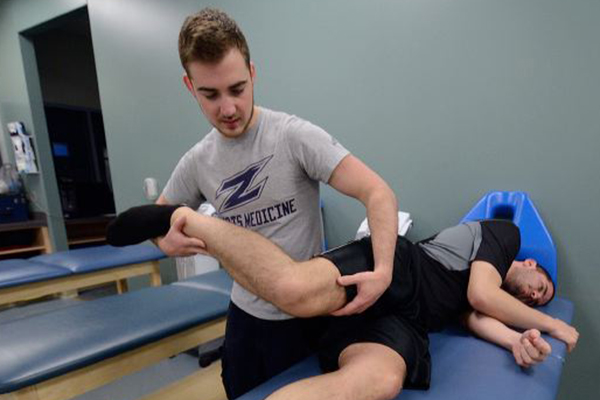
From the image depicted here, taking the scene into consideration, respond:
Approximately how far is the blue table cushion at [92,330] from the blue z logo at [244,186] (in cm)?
55

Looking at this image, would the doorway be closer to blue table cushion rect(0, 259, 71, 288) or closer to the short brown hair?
blue table cushion rect(0, 259, 71, 288)

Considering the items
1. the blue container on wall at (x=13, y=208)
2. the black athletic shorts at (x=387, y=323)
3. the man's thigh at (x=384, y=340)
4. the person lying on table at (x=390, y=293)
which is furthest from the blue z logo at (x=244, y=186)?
the blue container on wall at (x=13, y=208)

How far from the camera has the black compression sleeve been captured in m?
0.87

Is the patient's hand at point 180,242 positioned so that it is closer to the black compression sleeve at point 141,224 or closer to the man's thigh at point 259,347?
the black compression sleeve at point 141,224

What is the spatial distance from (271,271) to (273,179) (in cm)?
26

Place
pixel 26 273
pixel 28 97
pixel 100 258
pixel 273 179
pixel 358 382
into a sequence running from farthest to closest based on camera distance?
pixel 28 97, pixel 100 258, pixel 26 273, pixel 273 179, pixel 358 382

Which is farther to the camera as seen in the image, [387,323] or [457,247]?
[457,247]

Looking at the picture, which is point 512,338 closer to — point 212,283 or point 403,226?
point 403,226

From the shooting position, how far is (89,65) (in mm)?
4547

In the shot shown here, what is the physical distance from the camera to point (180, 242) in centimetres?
84

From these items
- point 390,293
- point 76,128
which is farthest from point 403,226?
point 76,128

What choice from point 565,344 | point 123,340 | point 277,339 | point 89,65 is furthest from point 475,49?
point 89,65

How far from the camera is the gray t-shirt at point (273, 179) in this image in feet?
3.04

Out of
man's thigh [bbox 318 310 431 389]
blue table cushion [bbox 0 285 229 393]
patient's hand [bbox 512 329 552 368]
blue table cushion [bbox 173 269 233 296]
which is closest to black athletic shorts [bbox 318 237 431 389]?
man's thigh [bbox 318 310 431 389]
